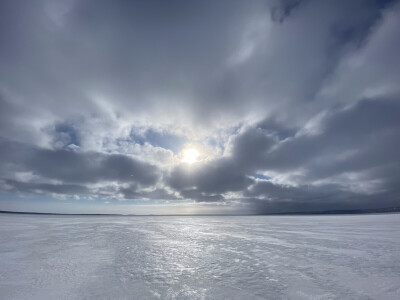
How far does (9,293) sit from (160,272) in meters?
3.80

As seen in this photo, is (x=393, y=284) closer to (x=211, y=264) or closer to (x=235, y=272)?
(x=235, y=272)

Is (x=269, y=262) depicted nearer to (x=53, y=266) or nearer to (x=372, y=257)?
(x=372, y=257)

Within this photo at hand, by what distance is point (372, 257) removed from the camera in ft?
27.7

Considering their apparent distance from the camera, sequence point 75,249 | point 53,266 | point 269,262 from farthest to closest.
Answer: point 75,249 < point 269,262 < point 53,266

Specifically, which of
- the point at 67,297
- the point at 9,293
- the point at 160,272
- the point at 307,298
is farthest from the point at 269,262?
the point at 9,293

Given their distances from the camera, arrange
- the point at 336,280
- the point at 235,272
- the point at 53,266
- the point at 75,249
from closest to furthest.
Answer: the point at 336,280 → the point at 235,272 → the point at 53,266 → the point at 75,249

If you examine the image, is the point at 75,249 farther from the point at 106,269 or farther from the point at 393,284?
the point at 393,284

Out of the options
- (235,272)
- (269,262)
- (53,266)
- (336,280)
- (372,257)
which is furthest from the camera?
(372,257)

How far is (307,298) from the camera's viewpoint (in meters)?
4.75

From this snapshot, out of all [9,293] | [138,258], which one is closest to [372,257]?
[138,258]

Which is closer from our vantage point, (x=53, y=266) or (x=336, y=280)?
(x=336, y=280)

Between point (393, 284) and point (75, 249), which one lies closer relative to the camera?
point (393, 284)

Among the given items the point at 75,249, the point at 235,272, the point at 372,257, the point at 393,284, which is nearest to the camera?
the point at 393,284

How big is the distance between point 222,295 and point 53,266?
6.31 m
